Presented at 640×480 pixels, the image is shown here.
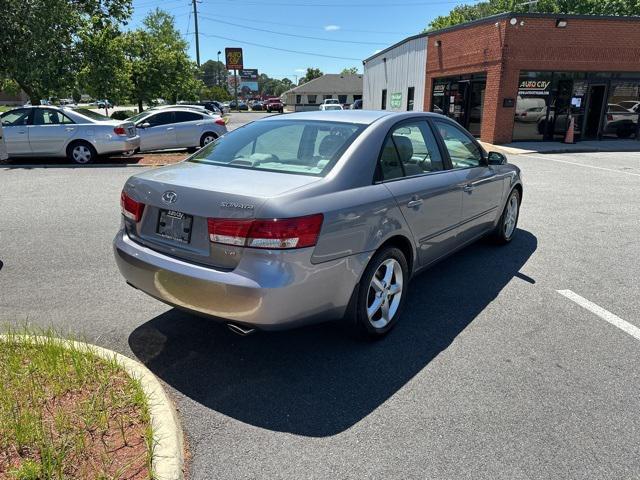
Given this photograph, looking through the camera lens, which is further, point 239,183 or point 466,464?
point 239,183

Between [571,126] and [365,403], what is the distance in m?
20.1

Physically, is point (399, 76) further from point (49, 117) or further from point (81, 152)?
point (49, 117)

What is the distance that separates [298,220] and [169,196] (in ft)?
2.91

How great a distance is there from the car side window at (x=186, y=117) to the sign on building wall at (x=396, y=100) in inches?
691

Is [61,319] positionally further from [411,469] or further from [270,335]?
[411,469]

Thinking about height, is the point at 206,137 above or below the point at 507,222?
above

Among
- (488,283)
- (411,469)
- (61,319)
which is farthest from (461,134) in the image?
(61,319)

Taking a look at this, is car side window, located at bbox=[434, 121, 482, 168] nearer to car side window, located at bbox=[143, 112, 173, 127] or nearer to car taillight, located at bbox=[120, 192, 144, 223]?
car taillight, located at bbox=[120, 192, 144, 223]

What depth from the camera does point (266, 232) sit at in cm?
279

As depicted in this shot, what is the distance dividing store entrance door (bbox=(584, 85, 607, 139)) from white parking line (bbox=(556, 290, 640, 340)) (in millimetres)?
18902

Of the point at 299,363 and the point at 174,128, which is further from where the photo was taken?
the point at 174,128

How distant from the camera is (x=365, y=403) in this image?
9.66 ft

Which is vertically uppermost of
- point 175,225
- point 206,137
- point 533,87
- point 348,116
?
point 533,87

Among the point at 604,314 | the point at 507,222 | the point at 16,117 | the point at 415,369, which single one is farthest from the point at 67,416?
the point at 16,117
